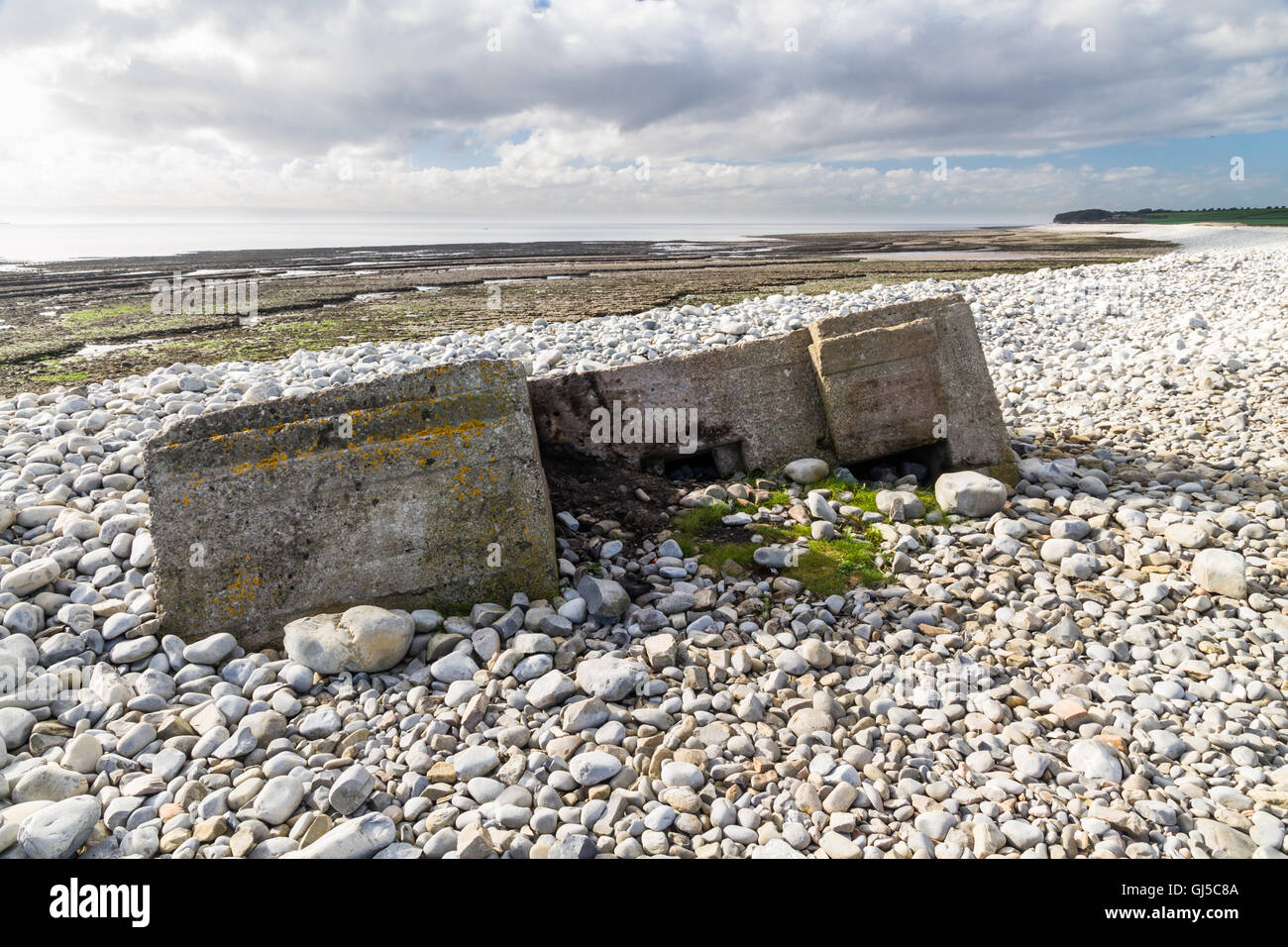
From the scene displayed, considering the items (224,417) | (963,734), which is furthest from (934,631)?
(224,417)

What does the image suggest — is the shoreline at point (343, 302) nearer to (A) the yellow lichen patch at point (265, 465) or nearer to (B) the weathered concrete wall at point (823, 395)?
(A) the yellow lichen patch at point (265, 465)

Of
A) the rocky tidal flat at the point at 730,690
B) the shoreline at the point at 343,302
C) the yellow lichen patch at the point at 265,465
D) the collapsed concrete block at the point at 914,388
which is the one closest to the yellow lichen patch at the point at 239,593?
the rocky tidal flat at the point at 730,690

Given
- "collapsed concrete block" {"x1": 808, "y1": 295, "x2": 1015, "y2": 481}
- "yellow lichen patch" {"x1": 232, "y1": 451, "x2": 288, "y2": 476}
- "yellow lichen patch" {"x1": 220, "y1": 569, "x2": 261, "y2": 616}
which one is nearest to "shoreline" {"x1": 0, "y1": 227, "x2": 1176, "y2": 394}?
"yellow lichen patch" {"x1": 232, "y1": 451, "x2": 288, "y2": 476}

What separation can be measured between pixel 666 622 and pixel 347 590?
1935 millimetres

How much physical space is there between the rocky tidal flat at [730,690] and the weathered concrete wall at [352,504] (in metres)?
0.26

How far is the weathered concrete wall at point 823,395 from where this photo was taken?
5.97m

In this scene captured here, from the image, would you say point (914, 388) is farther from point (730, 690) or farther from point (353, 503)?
point (353, 503)

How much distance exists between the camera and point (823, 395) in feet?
20.0

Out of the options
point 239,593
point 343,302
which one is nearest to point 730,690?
point 239,593

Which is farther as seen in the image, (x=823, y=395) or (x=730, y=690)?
(x=823, y=395)

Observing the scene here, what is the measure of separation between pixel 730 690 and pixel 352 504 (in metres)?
2.49

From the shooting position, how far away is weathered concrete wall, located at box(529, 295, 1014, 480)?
5973 millimetres

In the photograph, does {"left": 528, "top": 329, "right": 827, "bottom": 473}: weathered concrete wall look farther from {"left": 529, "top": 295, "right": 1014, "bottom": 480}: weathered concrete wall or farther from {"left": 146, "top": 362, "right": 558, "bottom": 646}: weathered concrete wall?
{"left": 146, "top": 362, "right": 558, "bottom": 646}: weathered concrete wall

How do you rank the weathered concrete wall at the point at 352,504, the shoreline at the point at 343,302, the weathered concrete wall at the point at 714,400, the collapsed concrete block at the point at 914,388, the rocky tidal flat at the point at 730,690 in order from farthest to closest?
the shoreline at the point at 343,302 → the weathered concrete wall at the point at 714,400 → the collapsed concrete block at the point at 914,388 → the weathered concrete wall at the point at 352,504 → the rocky tidal flat at the point at 730,690
